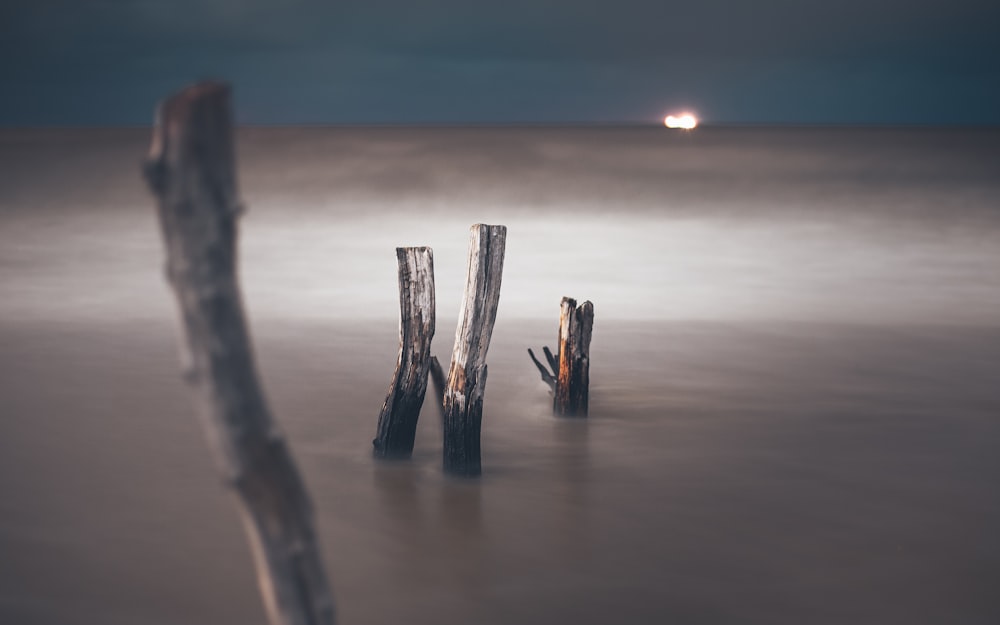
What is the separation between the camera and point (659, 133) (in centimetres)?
3472

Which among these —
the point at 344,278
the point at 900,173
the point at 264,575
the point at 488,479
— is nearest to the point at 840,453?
the point at 488,479

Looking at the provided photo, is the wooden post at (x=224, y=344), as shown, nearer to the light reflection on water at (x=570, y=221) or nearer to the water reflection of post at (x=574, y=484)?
the water reflection of post at (x=574, y=484)

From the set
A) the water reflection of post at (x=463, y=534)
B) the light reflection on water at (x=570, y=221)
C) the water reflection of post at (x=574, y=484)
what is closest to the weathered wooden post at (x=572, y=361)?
the water reflection of post at (x=574, y=484)

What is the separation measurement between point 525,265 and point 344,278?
313cm

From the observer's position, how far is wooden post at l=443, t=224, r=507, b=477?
538cm

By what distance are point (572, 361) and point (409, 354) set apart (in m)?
1.42

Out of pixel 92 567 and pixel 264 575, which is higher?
pixel 264 575

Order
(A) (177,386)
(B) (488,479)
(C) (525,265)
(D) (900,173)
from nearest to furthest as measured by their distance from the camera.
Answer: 1. (B) (488,479)
2. (A) (177,386)
3. (C) (525,265)
4. (D) (900,173)

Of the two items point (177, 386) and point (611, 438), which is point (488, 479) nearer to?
Answer: point (611, 438)

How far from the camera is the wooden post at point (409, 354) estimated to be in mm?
5488

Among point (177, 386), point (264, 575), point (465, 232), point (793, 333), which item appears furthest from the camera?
point (465, 232)

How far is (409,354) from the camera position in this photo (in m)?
5.63

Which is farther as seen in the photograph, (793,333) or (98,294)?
(98,294)

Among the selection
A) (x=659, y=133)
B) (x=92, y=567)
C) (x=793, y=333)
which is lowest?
(x=92, y=567)
